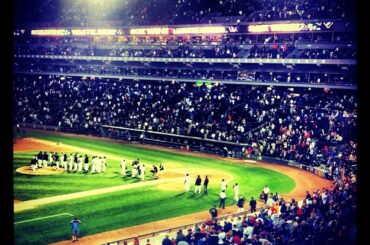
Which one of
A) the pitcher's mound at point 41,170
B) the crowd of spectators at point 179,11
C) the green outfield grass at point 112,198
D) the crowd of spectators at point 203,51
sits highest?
the crowd of spectators at point 179,11

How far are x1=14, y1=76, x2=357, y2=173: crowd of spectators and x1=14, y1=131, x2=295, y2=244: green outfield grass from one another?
9.64 feet

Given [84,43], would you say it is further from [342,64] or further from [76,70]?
[342,64]

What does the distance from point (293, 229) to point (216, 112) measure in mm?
20319

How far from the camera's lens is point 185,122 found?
105ft

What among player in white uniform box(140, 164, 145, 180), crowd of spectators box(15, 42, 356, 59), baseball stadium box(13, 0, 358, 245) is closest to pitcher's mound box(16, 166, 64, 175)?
baseball stadium box(13, 0, 358, 245)

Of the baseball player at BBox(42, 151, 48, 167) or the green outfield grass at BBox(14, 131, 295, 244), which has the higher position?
the baseball player at BBox(42, 151, 48, 167)

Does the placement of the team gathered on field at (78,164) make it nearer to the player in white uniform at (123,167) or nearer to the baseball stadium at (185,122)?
the player in white uniform at (123,167)

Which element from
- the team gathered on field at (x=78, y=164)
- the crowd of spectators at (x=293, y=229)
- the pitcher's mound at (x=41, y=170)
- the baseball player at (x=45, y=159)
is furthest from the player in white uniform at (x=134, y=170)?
the crowd of spectators at (x=293, y=229)

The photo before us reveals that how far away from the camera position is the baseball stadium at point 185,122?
49.8 feet

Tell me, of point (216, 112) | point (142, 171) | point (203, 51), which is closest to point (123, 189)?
point (142, 171)

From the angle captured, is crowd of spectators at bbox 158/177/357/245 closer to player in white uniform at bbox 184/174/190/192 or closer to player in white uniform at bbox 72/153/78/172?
player in white uniform at bbox 184/174/190/192

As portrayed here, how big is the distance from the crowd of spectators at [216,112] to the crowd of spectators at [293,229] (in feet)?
28.0

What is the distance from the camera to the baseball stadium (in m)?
15.2

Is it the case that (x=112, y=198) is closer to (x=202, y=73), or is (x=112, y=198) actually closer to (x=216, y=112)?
(x=216, y=112)
